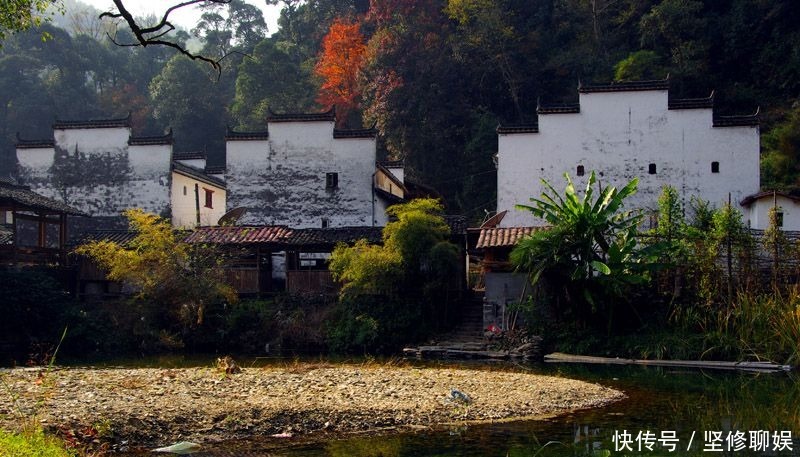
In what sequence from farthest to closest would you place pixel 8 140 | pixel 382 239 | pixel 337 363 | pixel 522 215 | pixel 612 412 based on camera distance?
pixel 8 140
pixel 522 215
pixel 382 239
pixel 337 363
pixel 612 412

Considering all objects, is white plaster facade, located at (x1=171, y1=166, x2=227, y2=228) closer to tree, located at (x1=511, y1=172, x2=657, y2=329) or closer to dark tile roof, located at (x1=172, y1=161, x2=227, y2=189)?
dark tile roof, located at (x1=172, y1=161, x2=227, y2=189)

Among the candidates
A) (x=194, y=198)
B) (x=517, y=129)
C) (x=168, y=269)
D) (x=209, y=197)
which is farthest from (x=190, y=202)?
(x=517, y=129)

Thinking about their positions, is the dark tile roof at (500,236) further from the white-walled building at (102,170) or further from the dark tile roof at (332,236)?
the white-walled building at (102,170)

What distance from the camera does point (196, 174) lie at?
122 ft

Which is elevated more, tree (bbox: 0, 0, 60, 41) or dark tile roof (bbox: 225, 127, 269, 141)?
dark tile roof (bbox: 225, 127, 269, 141)

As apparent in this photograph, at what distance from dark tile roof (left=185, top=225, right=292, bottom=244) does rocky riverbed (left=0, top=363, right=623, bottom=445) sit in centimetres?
1125

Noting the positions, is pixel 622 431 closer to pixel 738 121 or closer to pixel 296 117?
pixel 738 121

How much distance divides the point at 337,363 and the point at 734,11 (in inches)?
1101

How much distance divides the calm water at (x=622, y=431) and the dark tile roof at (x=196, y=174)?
24327 mm

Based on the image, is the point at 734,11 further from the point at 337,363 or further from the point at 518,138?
the point at 337,363

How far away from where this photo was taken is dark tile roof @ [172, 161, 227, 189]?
117 feet

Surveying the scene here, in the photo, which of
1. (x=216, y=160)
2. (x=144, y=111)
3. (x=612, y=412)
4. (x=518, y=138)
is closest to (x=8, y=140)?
(x=144, y=111)

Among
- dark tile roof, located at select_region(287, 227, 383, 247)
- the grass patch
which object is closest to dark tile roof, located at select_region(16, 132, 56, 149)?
dark tile roof, located at select_region(287, 227, 383, 247)

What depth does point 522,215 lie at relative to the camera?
30891 mm
